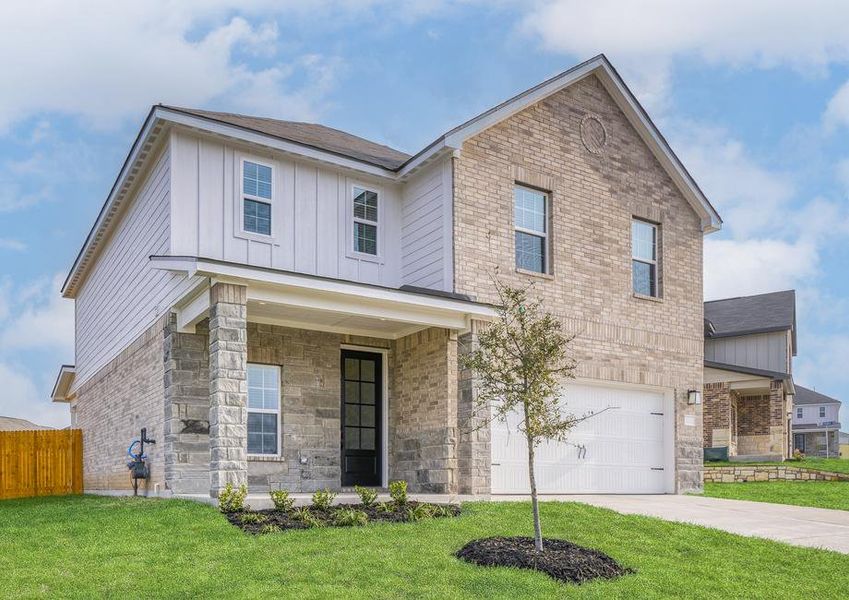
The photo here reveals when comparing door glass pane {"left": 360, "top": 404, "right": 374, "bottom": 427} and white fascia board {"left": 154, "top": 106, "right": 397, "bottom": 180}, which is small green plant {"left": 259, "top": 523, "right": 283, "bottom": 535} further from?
white fascia board {"left": 154, "top": 106, "right": 397, "bottom": 180}

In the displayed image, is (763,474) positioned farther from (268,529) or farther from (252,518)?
(268,529)

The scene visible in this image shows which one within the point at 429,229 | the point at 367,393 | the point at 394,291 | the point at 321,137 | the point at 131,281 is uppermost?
the point at 321,137

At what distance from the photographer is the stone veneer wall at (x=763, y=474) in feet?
69.4

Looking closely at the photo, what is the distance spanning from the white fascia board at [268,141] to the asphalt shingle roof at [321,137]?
0.09m

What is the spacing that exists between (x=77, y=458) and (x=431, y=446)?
12.0 metres

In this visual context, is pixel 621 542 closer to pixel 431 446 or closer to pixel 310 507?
pixel 310 507

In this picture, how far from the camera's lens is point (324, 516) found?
10.6 m

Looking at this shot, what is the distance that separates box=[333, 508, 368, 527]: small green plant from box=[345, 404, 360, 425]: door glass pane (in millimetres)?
4878

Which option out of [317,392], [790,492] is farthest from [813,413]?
[317,392]

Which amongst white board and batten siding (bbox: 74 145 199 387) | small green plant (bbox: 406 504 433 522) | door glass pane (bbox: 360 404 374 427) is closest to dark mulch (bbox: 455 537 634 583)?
small green plant (bbox: 406 504 433 522)

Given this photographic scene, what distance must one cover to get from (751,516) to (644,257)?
6.24 m

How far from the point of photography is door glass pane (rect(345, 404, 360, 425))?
15368mm

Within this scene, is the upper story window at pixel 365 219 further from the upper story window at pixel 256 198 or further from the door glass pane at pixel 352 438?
the door glass pane at pixel 352 438

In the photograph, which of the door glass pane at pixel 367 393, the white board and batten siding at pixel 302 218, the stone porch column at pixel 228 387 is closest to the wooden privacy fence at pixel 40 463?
the door glass pane at pixel 367 393
